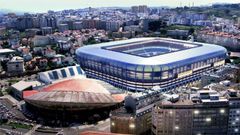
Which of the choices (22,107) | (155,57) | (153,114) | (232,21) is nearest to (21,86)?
(22,107)

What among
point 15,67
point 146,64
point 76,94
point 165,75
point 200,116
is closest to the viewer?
point 200,116

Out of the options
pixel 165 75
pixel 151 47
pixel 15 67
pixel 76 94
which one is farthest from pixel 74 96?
pixel 151 47

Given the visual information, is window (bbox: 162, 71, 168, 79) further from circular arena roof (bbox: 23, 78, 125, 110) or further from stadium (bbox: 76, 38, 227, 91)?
circular arena roof (bbox: 23, 78, 125, 110)

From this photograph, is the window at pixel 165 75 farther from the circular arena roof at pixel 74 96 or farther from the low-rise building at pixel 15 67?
the low-rise building at pixel 15 67

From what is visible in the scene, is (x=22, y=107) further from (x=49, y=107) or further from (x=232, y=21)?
(x=232, y=21)

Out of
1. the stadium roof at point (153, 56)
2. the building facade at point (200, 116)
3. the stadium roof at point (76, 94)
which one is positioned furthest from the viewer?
the stadium roof at point (153, 56)

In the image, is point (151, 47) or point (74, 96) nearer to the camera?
point (74, 96)

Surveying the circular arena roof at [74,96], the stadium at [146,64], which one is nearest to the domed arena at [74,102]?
the circular arena roof at [74,96]

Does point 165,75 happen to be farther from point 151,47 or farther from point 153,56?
point 151,47
